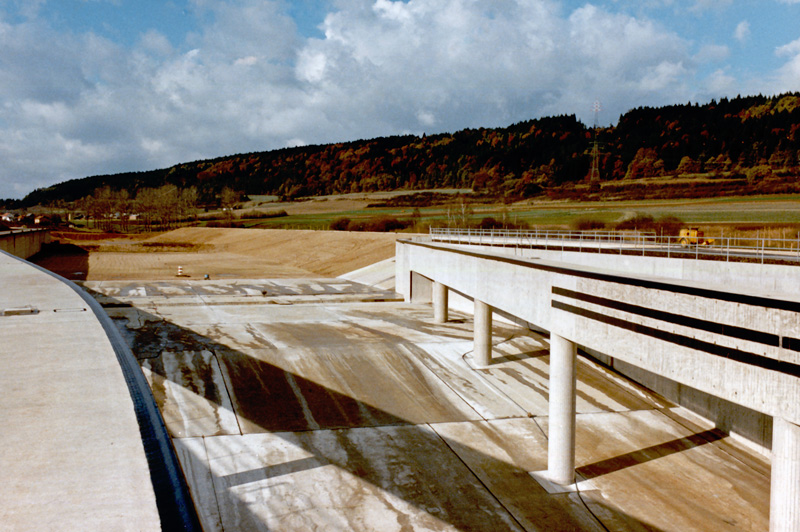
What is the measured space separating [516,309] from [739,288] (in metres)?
7.58

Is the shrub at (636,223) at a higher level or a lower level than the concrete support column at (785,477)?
higher

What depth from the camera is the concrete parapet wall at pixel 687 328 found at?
29.4 feet

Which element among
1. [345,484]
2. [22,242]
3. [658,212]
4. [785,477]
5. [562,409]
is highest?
[658,212]

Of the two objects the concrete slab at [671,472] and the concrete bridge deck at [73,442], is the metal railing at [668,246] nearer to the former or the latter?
the concrete slab at [671,472]

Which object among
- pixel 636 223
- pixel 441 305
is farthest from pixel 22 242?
pixel 636 223

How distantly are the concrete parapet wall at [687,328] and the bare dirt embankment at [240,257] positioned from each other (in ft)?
142

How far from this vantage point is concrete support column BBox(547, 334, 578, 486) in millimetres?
14484

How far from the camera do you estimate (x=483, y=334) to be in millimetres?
23953

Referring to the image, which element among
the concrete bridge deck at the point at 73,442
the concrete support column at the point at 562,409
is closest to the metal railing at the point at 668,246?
the concrete support column at the point at 562,409

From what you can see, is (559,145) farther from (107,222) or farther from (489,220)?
(107,222)

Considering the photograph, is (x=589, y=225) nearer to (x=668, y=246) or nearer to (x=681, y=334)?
(x=668, y=246)

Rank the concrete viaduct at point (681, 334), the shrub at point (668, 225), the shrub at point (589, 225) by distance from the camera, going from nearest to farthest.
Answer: the concrete viaduct at point (681, 334), the shrub at point (668, 225), the shrub at point (589, 225)

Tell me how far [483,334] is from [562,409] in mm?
9325

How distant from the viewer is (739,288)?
10594 mm
